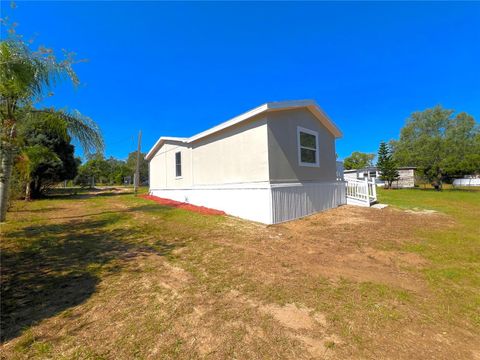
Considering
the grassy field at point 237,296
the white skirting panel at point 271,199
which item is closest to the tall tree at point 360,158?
the white skirting panel at point 271,199

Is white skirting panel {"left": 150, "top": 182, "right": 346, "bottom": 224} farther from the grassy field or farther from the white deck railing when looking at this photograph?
the grassy field

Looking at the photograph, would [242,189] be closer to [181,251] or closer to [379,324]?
[181,251]

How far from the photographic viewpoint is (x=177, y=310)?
2.68 m

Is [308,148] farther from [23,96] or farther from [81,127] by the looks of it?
[23,96]

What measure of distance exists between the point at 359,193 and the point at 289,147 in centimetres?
542

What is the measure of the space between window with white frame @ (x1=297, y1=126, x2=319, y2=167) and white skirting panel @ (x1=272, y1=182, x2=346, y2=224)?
3.04ft

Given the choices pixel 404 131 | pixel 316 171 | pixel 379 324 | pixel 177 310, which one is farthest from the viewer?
pixel 404 131

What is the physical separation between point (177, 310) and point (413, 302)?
2.83 m

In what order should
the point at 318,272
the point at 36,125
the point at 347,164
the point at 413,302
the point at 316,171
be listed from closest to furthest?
the point at 413,302, the point at 318,272, the point at 36,125, the point at 316,171, the point at 347,164

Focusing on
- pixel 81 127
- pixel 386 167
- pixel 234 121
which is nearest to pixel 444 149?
pixel 386 167

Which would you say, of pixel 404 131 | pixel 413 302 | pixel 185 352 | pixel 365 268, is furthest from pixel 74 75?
pixel 404 131

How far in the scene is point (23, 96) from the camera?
625cm

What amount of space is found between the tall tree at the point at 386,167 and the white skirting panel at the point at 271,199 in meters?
19.5

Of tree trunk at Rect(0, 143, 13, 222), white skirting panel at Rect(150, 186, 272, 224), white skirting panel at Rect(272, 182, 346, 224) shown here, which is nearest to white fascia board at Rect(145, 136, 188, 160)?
white skirting panel at Rect(150, 186, 272, 224)
